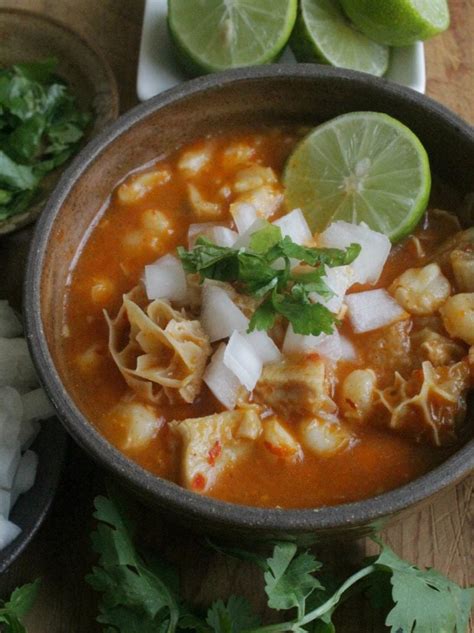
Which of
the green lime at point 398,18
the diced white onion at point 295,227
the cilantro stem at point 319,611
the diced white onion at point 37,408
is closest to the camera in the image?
the cilantro stem at point 319,611

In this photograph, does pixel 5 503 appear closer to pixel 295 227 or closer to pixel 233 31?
pixel 295 227

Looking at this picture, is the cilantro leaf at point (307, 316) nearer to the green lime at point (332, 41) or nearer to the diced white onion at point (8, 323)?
the diced white onion at point (8, 323)

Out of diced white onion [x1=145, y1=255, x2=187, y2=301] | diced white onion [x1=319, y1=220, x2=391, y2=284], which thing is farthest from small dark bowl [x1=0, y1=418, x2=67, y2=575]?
diced white onion [x1=319, y1=220, x2=391, y2=284]

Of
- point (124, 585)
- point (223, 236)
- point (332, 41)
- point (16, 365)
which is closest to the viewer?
point (124, 585)

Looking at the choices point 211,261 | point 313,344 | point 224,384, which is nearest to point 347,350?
point 313,344

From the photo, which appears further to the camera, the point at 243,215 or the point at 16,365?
the point at 16,365

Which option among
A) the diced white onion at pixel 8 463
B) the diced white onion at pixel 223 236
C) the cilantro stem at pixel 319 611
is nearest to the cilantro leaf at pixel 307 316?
the diced white onion at pixel 223 236

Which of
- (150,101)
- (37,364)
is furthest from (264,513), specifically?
(150,101)
